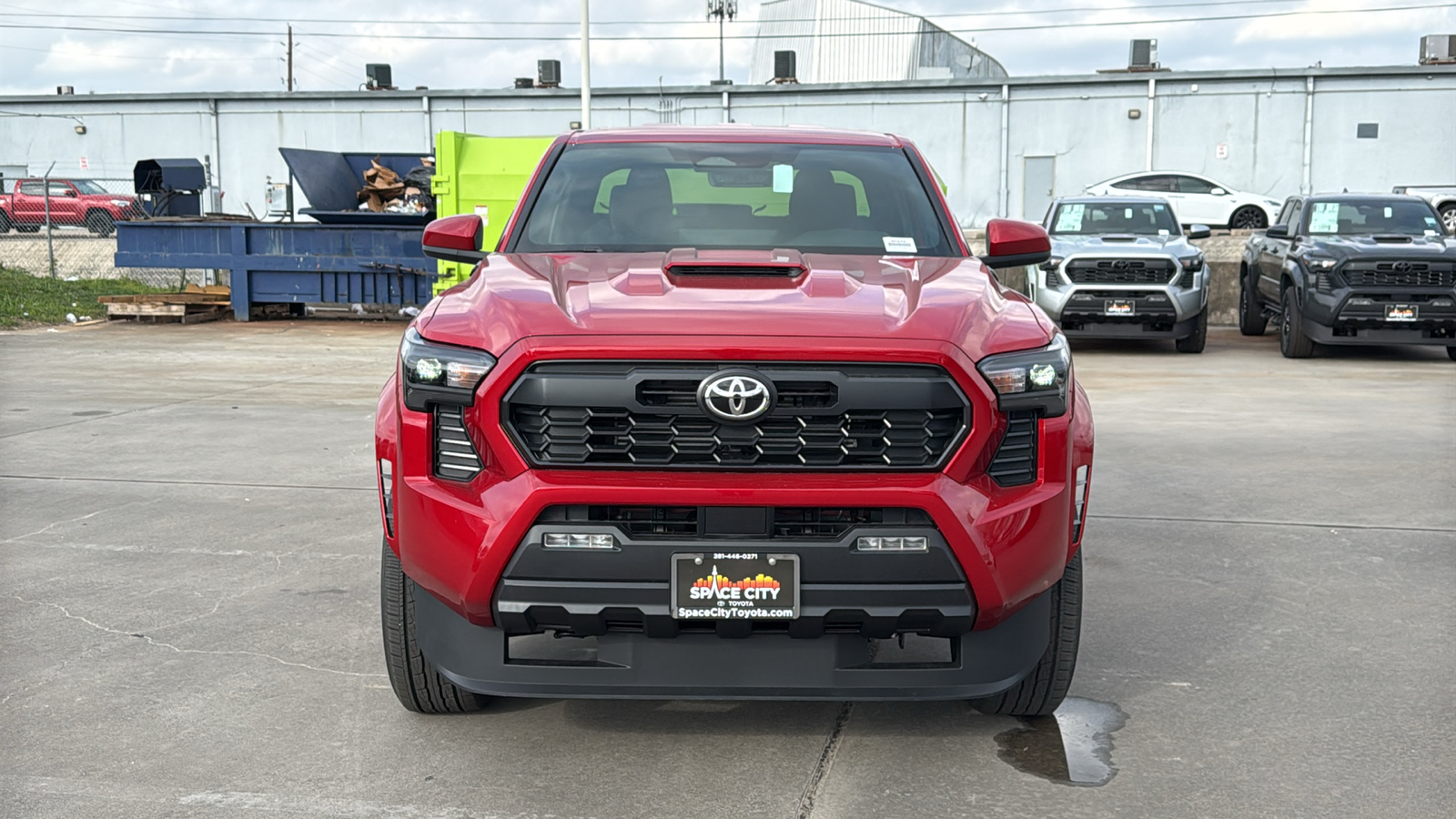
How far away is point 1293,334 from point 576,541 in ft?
44.2

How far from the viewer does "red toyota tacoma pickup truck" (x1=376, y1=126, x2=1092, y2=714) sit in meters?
3.31

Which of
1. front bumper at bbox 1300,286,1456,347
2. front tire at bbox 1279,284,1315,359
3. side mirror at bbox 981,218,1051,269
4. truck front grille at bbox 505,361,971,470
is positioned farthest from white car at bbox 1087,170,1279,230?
truck front grille at bbox 505,361,971,470

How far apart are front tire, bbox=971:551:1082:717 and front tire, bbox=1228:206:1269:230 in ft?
93.4

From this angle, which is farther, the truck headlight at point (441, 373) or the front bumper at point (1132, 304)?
the front bumper at point (1132, 304)

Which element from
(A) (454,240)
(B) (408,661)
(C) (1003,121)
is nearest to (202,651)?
(B) (408,661)

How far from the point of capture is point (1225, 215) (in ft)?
99.5

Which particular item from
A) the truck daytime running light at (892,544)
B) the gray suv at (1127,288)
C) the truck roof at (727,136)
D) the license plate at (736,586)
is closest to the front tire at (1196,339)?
the gray suv at (1127,288)

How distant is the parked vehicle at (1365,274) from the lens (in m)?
14.3

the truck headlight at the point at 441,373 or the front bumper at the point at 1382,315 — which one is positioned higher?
the truck headlight at the point at 441,373

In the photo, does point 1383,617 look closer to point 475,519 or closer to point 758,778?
point 758,778

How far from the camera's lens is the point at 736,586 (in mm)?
3309

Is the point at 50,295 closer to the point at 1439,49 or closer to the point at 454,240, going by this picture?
the point at 454,240

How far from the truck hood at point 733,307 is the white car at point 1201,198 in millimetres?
27826

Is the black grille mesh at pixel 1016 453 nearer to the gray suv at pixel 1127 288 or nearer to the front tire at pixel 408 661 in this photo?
the front tire at pixel 408 661
